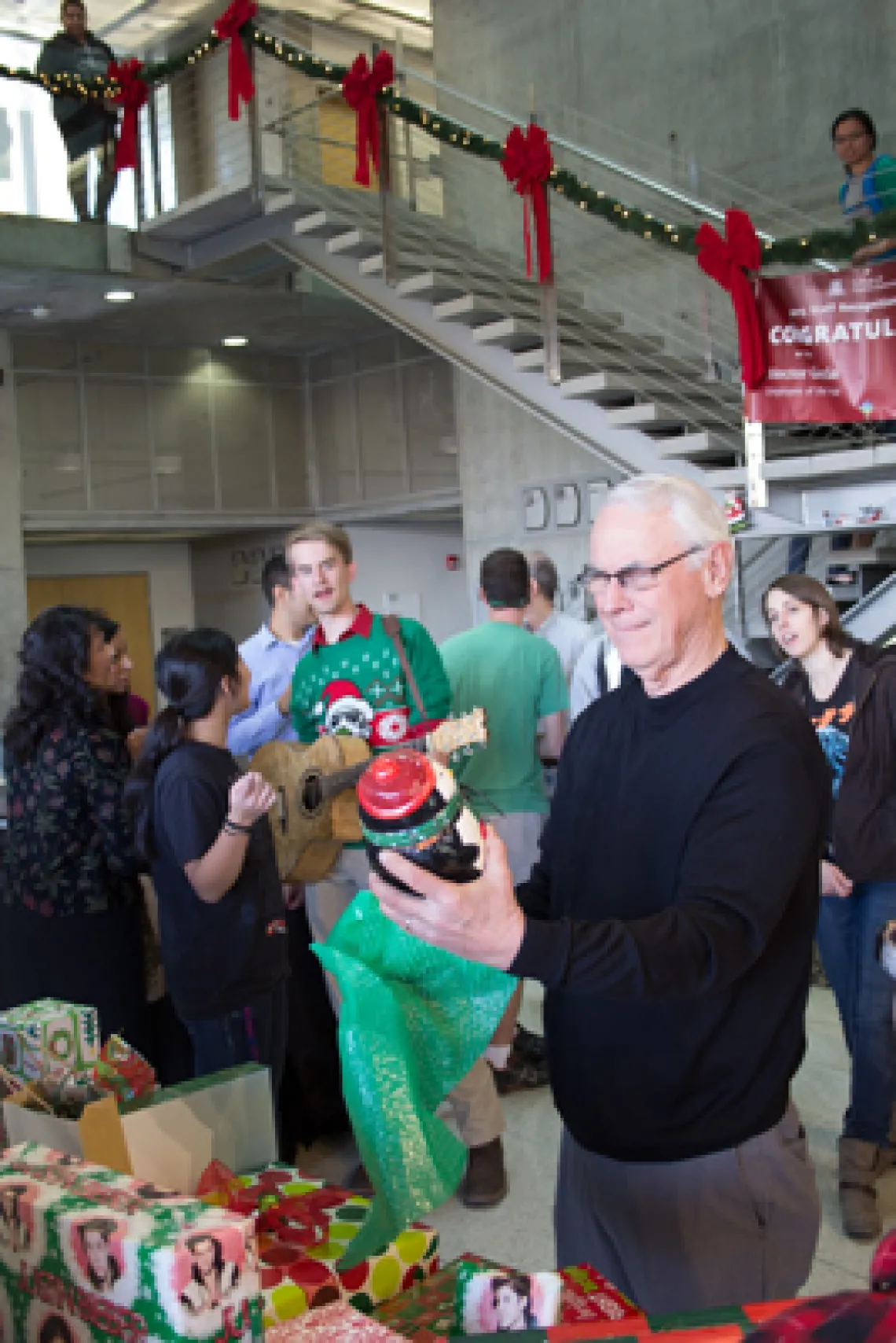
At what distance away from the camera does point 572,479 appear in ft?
35.6

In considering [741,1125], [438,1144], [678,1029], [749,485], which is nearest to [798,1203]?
[741,1125]

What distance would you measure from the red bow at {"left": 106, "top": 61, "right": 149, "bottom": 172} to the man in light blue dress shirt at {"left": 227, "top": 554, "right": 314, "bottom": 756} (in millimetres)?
6295

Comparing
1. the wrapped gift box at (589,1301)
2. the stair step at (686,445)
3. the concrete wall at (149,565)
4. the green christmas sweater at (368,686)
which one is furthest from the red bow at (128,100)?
the wrapped gift box at (589,1301)

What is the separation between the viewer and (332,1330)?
1.22m

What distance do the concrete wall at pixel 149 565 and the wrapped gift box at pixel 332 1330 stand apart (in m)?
12.9

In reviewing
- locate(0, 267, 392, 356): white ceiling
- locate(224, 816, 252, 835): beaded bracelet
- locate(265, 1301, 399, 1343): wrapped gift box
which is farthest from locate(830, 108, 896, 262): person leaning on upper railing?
locate(265, 1301, 399, 1343): wrapped gift box

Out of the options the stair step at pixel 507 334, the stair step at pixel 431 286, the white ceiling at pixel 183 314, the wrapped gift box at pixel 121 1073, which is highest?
the white ceiling at pixel 183 314

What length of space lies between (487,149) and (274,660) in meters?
4.69

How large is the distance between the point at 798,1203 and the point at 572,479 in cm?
935

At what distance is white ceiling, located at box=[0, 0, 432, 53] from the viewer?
13.1 metres

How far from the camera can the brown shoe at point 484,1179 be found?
352cm

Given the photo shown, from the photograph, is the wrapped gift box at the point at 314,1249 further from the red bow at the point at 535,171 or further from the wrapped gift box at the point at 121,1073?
the red bow at the point at 535,171

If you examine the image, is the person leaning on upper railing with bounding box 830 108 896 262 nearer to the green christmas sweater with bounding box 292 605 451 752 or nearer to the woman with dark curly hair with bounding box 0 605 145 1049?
the green christmas sweater with bounding box 292 605 451 752

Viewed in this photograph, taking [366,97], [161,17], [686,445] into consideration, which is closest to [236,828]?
[686,445]
